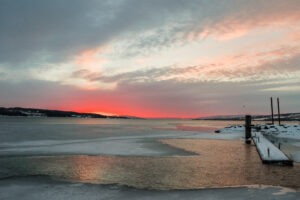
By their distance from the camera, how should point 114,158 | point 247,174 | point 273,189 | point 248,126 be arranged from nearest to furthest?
point 273,189 < point 247,174 < point 114,158 < point 248,126

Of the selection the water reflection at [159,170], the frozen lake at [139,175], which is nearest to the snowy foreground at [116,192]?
the frozen lake at [139,175]

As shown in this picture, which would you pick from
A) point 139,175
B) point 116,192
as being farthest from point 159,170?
point 116,192

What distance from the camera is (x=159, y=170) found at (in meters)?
13.3

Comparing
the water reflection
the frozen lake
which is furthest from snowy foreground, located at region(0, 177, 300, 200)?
the water reflection

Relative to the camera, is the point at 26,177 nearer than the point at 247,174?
Yes

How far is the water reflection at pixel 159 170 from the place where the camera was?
11.1 m

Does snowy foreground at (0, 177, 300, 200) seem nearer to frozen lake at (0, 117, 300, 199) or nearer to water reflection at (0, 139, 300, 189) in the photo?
frozen lake at (0, 117, 300, 199)

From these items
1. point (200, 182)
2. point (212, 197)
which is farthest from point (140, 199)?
point (200, 182)

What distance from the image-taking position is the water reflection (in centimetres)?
1109

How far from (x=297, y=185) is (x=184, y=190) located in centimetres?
529

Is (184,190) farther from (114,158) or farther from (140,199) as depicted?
(114,158)

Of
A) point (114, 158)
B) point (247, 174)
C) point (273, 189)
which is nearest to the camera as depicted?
point (273, 189)

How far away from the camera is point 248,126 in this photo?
3272 centimetres

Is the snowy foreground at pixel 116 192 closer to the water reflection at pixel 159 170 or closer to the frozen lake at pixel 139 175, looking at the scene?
the frozen lake at pixel 139 175
